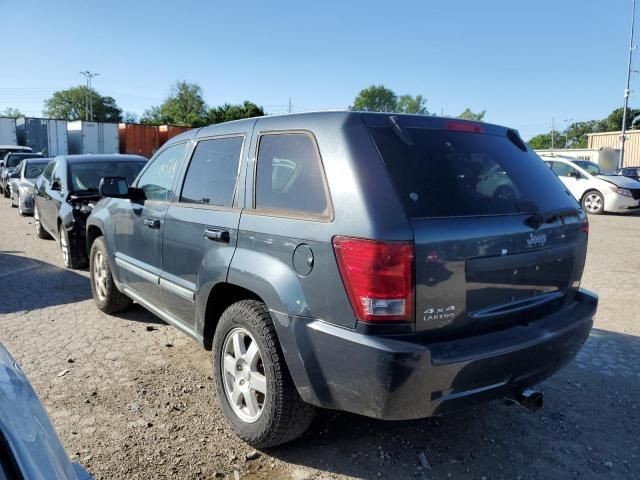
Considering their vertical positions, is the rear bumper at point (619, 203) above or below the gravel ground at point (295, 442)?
above

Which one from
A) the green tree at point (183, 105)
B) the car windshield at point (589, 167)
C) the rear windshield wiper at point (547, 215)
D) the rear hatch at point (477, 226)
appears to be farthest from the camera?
the green tree at point (183, 105)

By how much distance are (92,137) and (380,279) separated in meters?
38.9

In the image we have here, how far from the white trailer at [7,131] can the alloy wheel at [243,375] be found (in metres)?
39.1

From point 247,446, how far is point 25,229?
35.2 feet

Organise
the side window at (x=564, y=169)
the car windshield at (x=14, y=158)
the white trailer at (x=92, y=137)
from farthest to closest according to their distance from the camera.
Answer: the white trailer at (x=92, y=137) < the car windshield at (x=14, y=158) < the side window at (x=564, y=169)

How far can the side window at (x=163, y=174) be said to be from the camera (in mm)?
3992

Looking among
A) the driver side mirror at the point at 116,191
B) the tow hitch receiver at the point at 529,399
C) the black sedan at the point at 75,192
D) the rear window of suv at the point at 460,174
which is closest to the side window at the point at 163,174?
the driver side mirror at the point at 116,191

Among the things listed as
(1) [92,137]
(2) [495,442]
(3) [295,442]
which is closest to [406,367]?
(3) [295,442]

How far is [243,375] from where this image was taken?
3.01 metres

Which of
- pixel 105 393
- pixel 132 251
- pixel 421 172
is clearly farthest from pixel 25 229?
pixel 421 172

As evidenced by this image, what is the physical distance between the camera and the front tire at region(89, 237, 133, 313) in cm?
513

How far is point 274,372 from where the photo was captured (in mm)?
2666

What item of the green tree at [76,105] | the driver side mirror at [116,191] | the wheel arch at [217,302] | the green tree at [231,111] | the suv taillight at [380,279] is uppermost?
the green tree at [76,105]

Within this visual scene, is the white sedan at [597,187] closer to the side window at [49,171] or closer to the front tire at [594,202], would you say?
the front tire at [594,202]
